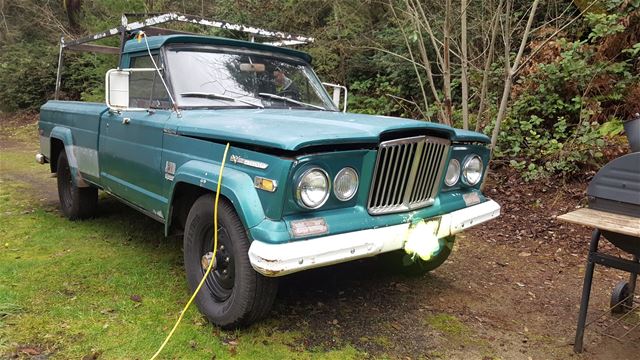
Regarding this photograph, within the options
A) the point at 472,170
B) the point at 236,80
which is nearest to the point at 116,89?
the point at 236,80

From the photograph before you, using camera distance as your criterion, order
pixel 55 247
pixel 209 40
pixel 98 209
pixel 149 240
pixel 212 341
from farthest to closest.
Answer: pixel 98 209, pixel 149 240, pixel 55 247, pixel 209 40, pixel 212 341

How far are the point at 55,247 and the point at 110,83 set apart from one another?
1.96 m

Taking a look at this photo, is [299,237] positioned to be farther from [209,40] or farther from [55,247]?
[55,247]

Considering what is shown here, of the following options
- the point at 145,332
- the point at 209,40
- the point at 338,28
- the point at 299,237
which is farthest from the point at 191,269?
the point at 338,28

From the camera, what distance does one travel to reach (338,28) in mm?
10906

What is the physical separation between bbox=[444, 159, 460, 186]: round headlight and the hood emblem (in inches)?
60.1

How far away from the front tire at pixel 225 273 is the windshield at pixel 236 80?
1.04 meters

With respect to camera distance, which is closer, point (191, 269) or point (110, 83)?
A: point (191, 269)

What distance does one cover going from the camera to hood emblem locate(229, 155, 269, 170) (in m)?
2.89

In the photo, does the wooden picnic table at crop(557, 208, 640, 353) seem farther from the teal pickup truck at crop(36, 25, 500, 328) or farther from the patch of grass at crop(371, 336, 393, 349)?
the patch of grass at crop(371, 336, 393, 349)

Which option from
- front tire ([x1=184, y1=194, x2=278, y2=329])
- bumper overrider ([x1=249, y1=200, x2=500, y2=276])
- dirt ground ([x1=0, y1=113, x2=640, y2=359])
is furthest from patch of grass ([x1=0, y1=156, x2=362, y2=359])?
bumper overrider ([x1=249, y1=200, x2=500, y2=276])

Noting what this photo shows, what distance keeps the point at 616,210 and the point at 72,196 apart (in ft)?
18.0

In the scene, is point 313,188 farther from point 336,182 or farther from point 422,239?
point 422,239

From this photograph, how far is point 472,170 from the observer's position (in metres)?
3.97
